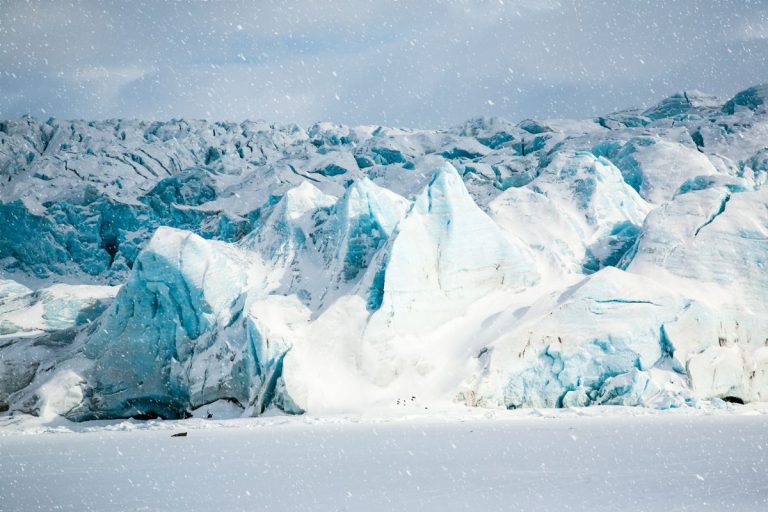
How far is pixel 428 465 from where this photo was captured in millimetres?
17281

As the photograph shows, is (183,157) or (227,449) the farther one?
(183,157)

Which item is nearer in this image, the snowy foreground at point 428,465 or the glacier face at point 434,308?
the snowy foreground at point 428,465

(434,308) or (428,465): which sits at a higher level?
(428,465)

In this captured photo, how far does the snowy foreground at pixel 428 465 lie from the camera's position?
12.9 m

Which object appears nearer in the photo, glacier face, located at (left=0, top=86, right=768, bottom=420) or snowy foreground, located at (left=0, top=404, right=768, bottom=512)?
snowy foreground, located at (left=0, top=404, right=768, bottom=512)

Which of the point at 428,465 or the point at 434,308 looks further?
the point at 434,308

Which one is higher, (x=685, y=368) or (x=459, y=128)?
(x=459, y=128)

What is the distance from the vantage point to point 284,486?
15188mm

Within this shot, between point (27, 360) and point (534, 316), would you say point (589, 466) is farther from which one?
point (27, 360)

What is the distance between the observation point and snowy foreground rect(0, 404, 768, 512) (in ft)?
42.3

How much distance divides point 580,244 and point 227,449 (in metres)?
23.0

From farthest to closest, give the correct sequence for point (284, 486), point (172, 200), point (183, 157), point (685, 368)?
point (183, 157), point (172, 200), point (685, 368), point (284, 486)

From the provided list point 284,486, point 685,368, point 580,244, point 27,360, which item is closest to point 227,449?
point 284,486

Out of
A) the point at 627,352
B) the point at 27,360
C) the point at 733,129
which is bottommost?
the point at 27,360
